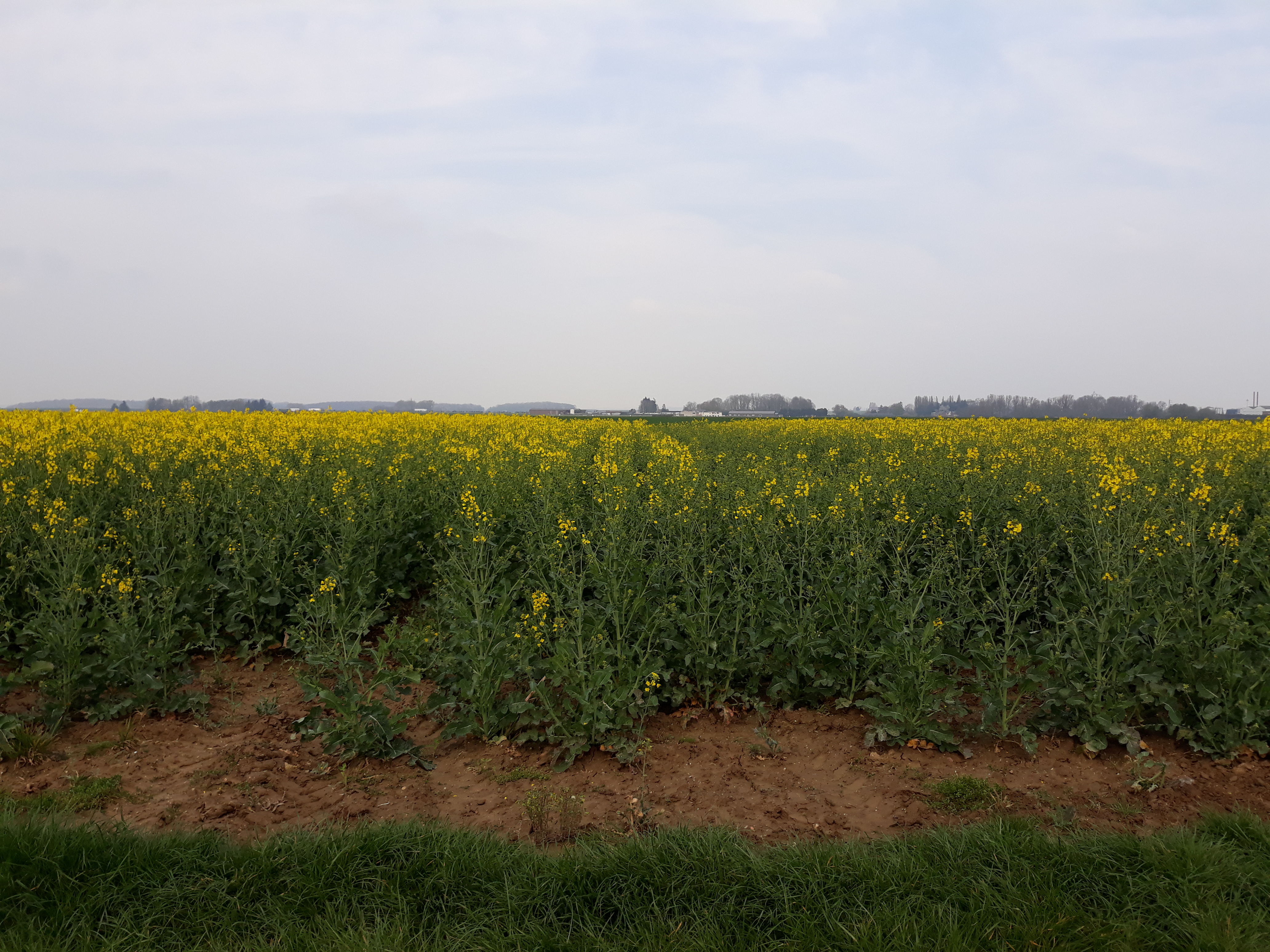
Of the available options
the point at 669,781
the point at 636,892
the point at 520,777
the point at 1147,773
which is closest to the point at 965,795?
the point at 1147,773

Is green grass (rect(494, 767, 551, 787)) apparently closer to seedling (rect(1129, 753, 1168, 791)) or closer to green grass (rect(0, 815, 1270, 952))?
green grass (rect(0, 815, 1270, 952))

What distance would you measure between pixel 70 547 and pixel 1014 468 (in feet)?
34.3

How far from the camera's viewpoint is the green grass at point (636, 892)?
9.92 feet

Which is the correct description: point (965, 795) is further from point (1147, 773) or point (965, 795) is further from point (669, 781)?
point (669, 781)

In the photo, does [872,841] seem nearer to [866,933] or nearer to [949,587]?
[866,933]

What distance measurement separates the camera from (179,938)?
310 centimetres

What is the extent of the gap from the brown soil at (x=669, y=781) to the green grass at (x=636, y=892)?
337mm

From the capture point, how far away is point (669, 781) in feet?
14.3

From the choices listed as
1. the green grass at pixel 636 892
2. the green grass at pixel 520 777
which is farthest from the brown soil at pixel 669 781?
the green grass at pixel 636 892

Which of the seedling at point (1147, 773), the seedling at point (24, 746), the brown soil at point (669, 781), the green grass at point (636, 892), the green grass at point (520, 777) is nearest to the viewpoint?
the green grass at point (636, 892)

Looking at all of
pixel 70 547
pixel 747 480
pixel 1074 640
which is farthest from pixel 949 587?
pixel 70 547

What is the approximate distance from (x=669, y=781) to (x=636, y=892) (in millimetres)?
1101

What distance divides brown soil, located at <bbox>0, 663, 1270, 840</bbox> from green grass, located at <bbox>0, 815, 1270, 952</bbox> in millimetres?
337

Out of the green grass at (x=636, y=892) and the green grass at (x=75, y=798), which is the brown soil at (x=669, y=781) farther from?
the green grass at (x=636, y=892)
